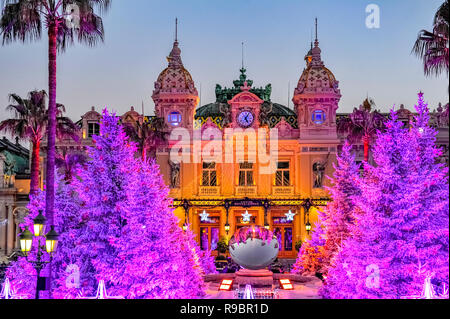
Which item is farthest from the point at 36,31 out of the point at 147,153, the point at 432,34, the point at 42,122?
the point at 147,153

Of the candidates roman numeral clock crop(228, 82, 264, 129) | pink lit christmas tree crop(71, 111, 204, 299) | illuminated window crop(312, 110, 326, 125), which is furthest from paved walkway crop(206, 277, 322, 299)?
illuminated window crop(312, 110, 326, 125)

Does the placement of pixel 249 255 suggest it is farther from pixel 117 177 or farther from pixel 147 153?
pixel 147 153

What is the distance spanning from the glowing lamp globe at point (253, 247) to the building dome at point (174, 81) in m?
22.7

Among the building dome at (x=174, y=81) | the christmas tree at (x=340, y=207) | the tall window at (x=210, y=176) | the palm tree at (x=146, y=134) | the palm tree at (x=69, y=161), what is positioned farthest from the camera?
the building dome at (x=174, y=81)

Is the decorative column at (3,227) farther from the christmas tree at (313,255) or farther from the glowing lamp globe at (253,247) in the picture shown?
the glowing lamp globe at (253,247)

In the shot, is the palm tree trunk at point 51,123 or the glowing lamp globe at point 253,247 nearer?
the palm tree trunk at point 51,123

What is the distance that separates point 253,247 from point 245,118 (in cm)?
2170

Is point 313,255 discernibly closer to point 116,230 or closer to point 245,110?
point 116,230

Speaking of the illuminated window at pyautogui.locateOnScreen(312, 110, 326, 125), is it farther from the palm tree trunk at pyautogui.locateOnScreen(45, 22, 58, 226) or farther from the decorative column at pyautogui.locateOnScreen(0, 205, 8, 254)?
the palm tree trunk at pyautogui.locateOnScreen(45, 22, 58, 226)

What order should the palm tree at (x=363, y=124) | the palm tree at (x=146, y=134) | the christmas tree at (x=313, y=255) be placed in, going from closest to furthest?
the christmas tree at (x=313, y=255)
the palm tree at (x=363, y=124)
the palm tree at (x=146, y=134)

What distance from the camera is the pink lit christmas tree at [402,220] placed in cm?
1480

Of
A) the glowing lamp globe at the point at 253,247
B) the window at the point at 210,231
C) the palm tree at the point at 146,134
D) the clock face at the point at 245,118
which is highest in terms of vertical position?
the clock face at the point at 245,118

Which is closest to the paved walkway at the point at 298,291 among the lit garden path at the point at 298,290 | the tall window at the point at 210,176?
the lit garden path at the point at 298,290
